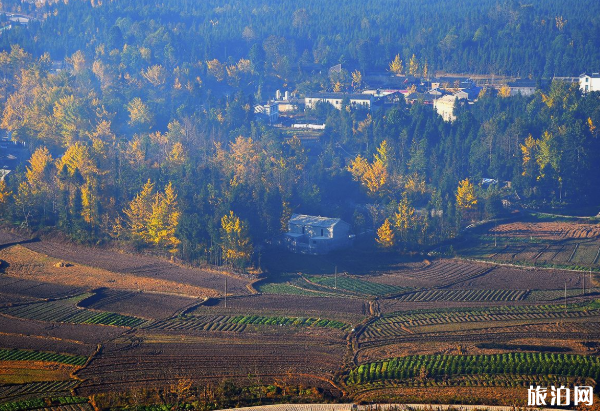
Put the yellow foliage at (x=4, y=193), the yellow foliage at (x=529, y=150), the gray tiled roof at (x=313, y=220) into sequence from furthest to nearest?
the yellow foliage at (x=529, y=150) → the yellow foliage at (x=4, y=193) → the gray tiled roof at (x=313, y=220)

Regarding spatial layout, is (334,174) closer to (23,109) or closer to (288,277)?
(288,277)

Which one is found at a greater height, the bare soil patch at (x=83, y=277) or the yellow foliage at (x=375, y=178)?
the yellow foliage at (x=375, y=178)

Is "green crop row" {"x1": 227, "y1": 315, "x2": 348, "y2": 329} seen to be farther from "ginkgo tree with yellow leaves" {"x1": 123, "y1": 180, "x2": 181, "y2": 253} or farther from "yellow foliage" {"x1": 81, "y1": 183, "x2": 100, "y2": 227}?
"yellow foliage" {"x1": 81, "y1": 183, "x2": 100, "y2": 227}

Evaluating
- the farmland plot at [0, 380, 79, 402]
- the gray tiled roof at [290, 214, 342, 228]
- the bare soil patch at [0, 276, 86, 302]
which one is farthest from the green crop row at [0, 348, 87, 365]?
the gray tiled roof at [290, 214, 342, 228]

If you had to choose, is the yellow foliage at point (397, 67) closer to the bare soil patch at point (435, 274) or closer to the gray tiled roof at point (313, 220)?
the gray tiled roof at point (313, 220)

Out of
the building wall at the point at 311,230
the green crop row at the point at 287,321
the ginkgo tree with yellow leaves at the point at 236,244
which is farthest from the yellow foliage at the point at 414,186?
the green crop row at the point at 287,321

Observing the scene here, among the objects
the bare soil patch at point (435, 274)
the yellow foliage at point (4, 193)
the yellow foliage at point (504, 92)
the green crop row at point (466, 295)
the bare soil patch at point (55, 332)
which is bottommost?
the green crop row at point (466, 295)
